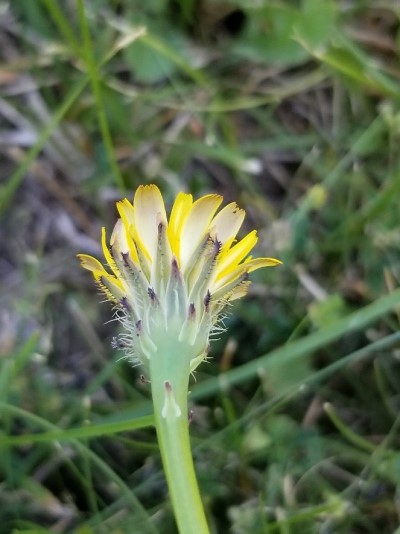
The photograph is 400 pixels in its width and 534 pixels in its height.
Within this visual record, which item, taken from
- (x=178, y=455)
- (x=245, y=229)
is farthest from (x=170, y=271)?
(x=245, y=229)

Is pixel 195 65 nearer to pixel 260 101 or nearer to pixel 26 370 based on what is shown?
pixel 260 101

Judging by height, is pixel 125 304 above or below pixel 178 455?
above

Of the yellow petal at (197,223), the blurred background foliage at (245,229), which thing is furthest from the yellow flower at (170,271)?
the blurred background foliage at (245,229)

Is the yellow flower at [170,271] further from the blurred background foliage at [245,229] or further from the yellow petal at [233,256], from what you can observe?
the blurred background foliage at [245,229]

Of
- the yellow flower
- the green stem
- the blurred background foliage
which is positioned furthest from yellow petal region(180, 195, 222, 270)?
the blurred background foliage

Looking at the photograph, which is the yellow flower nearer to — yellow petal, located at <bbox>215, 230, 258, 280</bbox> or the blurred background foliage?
yellow petal, located at <bbox>215, 230, 258, 280</bbox>

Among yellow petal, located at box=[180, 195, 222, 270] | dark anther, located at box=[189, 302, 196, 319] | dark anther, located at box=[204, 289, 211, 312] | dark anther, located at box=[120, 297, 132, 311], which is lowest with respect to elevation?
dark anther, located at box=[189, 302, 196, 319]

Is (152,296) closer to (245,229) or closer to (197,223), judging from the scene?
(197,223)
